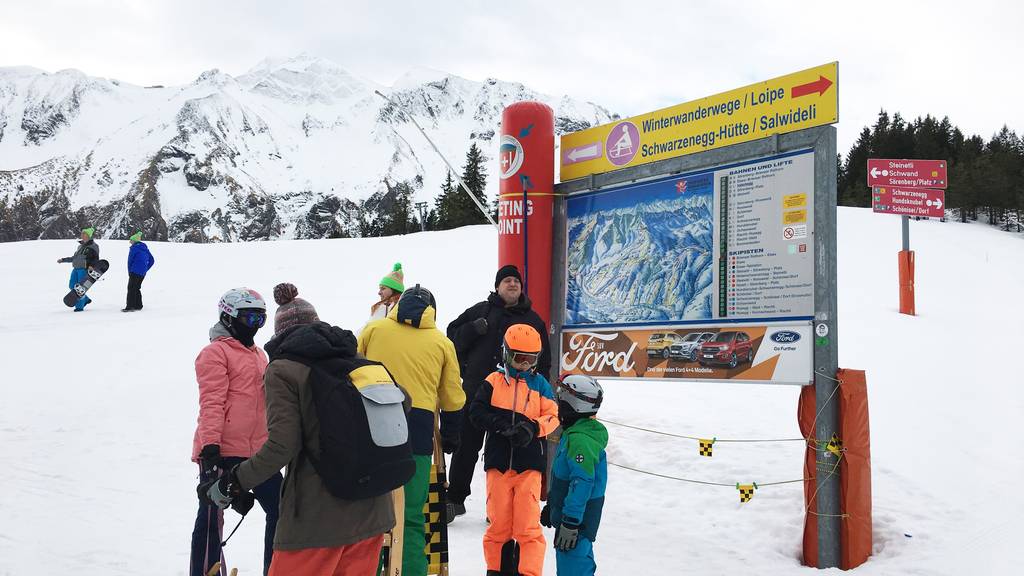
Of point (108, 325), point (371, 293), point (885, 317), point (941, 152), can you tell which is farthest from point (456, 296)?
point (941, 152)

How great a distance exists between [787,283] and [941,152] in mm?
71501

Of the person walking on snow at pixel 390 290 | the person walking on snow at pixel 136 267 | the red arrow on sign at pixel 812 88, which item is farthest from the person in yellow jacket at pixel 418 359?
the person walking on snow at pixel 136 267

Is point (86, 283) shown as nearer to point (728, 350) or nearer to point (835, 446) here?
point (728, 350)

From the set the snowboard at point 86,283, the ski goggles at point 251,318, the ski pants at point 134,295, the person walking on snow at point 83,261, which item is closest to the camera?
the ski goggles at point 251,318

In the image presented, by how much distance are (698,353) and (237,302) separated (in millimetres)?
3669

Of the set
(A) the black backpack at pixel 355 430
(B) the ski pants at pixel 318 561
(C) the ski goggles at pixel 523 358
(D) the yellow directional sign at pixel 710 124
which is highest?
(D) the yellow directional sign at pixel 710 124

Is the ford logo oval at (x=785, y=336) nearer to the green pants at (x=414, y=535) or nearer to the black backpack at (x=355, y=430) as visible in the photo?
the green pants at (x=414, y=535)

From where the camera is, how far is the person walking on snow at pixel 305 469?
3043 millimetres

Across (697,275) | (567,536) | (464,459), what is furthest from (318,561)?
(697,275)

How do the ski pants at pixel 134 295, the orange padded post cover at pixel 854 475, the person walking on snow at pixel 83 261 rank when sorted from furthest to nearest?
the ski pants at pixel 134 295, the person walking on snow at pixel 83 261, the orange padded post cover at pixel 854 475

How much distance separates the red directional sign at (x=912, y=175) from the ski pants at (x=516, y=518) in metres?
17.4

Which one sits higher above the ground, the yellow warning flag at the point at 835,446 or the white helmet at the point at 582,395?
the white helmet at the point at 582,395

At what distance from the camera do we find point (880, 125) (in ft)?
230

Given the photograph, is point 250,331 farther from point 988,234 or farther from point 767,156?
point 988,234
